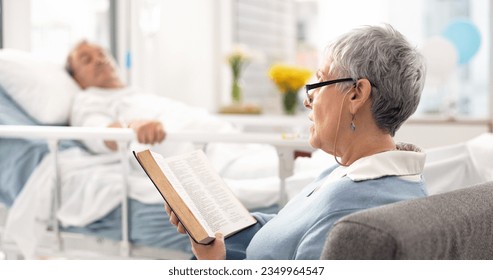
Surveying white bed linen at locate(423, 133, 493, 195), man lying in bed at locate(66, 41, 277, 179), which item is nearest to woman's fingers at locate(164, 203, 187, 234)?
white bed linen at locate(423, 133, 493, 195)

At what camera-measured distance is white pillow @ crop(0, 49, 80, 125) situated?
308 cm

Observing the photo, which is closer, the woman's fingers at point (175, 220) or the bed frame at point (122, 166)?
the woman's fingers at point (175, 220)

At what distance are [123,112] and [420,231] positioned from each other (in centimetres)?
244

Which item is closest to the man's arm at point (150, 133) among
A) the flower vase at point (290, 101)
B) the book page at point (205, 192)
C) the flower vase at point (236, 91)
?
the book page at point (205, 192)

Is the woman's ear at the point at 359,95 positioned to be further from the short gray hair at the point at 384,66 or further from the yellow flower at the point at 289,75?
the yellow flower at the point at 289,75

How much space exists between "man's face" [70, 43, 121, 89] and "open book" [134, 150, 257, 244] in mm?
1795

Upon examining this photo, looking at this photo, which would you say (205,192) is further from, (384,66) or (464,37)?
(464,37)

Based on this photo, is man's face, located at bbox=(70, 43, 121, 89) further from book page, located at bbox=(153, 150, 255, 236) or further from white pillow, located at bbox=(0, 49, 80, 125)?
book page, located at bbox=(153, 150, 255, 236)

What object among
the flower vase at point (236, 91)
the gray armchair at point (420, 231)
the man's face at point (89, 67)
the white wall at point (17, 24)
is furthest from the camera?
the flower vase at point (236, 91)

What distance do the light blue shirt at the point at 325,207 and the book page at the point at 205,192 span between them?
0.15 metres

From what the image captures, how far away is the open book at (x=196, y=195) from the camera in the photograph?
151 cm

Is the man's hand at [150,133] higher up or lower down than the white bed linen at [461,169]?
higher up

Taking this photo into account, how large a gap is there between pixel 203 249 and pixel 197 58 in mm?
3931
